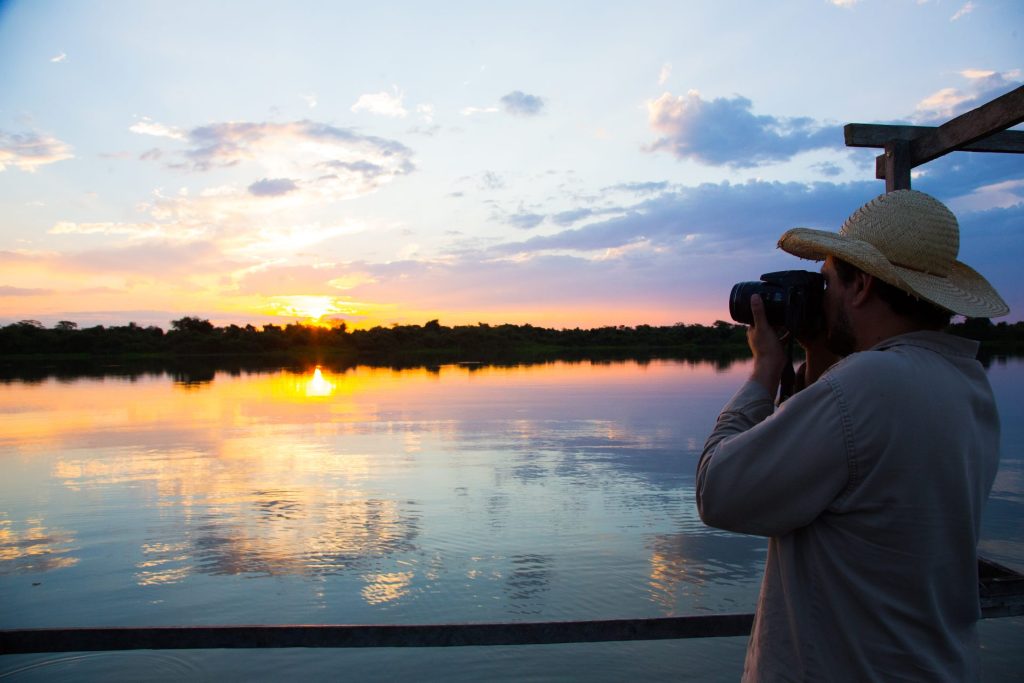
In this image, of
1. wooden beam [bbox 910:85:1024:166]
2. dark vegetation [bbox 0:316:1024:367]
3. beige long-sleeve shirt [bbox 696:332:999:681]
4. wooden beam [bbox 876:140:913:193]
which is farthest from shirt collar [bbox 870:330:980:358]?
dark vegetation [bbox 0:316:1024:367]

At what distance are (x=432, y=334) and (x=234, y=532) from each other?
66.2 m

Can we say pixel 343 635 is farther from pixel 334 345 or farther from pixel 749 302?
pixel 334 345

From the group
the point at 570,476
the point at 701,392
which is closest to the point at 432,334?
the point at 701,392

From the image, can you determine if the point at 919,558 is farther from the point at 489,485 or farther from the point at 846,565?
the point at 489,485

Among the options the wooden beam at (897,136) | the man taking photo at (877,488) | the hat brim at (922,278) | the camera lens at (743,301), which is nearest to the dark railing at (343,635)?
the man taking photo at (877,488)

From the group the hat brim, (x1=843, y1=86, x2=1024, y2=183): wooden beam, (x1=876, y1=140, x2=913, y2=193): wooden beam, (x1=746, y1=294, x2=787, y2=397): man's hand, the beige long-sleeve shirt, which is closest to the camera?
the beige long-sleeve shirt

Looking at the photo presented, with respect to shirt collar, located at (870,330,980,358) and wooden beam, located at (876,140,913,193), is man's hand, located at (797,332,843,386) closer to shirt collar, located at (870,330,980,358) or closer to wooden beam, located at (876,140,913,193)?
shirt collar, located at (870,330,980,358)

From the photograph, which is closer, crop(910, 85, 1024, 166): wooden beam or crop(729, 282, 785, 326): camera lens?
crop(729, 282, 785, 326): camera lens

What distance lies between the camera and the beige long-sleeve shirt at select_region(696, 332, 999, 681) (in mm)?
1031

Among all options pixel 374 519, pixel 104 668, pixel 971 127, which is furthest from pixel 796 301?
pixel 374 519

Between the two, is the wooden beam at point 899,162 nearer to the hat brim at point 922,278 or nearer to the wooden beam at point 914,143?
the wooden beam at point 914,143

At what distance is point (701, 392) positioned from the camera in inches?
880

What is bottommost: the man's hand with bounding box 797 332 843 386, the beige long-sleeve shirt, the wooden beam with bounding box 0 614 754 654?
the wooden beam with bounding box 0 614 754 654

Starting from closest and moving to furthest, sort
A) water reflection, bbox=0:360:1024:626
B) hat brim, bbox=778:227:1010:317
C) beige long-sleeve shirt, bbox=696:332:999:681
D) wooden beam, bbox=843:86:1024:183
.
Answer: beige long-sleeve shirt, bbox=696:332:999:681 < hat brim, bbox=778:227:1010:317 < wooden beam, bbox=843:86:1024:183 < water reflection, bbox=0:360:1024:626
